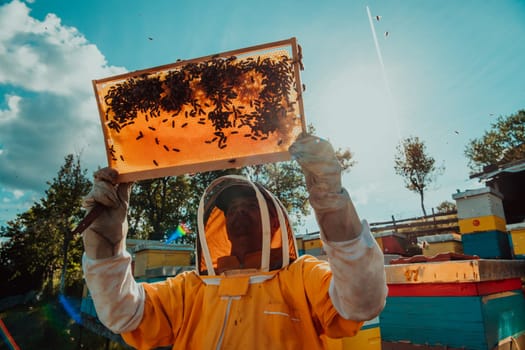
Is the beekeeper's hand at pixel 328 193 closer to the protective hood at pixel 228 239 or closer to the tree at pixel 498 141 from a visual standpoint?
the protective hood at pixel 228 239

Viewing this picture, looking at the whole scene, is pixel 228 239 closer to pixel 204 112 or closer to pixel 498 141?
pixel 204 112

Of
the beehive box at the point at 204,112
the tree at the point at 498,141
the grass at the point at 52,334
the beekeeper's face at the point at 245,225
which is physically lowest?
the grass at the point at 52,334

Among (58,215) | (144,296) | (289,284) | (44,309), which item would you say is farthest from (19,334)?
(289,284)

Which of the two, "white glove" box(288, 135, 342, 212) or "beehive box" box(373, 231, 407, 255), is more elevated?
"white glove" box(288, 135, 342, 212)

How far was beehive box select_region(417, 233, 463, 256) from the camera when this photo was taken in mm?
7445

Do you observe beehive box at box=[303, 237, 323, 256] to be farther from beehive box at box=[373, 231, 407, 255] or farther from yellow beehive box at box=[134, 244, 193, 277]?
yellow beehive box at box=[134, 244, 193, 277]

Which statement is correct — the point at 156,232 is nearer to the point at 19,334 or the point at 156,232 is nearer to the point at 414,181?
the point at 19,334

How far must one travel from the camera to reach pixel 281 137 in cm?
215

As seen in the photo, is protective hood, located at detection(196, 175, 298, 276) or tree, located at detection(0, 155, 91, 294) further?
tree, located at detection(0, 155, 91, 294)

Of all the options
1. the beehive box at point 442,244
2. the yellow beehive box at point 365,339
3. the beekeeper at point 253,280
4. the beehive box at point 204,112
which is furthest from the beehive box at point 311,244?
the beehive box at point 204,112

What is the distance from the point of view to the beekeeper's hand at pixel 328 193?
1.59 metres

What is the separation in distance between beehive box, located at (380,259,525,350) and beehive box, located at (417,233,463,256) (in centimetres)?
344

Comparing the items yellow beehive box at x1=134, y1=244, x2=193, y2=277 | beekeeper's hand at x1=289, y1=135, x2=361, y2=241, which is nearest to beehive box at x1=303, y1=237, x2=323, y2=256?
yellow beehive box at x1=134, y1=244, x2=193, y2=277

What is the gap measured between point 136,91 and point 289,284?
5.73ft
